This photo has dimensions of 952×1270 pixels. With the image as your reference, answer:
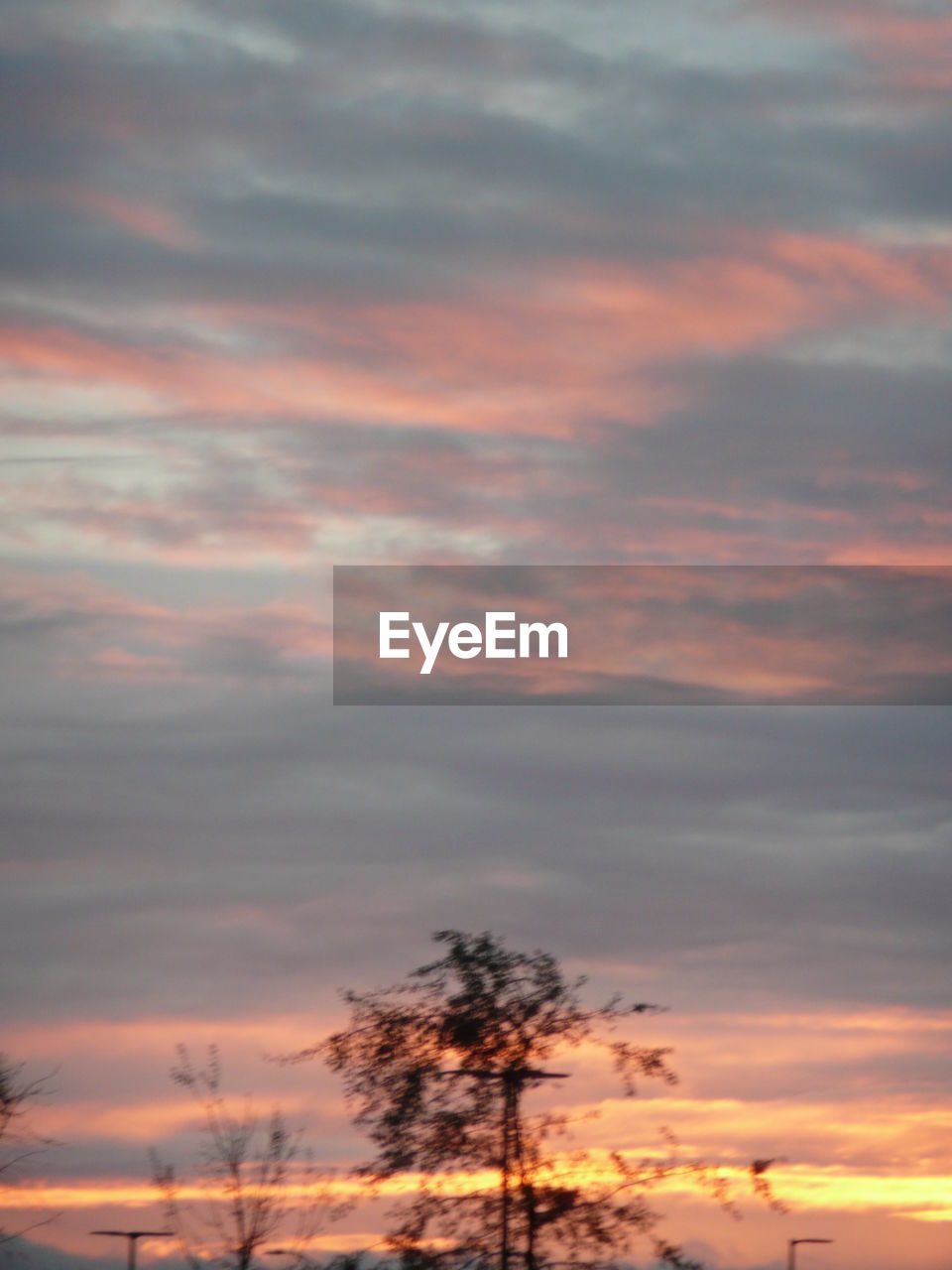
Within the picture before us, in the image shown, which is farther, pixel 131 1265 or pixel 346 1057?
pixel 131 1265

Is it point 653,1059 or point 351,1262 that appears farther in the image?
point 653,1059

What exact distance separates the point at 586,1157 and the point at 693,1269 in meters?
2.79

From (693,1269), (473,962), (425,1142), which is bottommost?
(693,1269)

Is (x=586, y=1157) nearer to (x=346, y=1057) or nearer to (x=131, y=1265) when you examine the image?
(x=346, y=1057)

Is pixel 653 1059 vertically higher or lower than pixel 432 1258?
higher

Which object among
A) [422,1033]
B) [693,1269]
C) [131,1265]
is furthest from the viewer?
[131,1265]

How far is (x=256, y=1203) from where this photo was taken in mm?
41125

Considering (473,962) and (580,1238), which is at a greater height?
(473,962)

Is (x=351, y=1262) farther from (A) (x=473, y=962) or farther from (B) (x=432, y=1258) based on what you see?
(A) (x=473, y=962)

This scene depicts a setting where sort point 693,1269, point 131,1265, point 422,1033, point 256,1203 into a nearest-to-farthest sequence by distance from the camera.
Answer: point 693,1269
point 422,1033
point 256,1203
point 131,1265

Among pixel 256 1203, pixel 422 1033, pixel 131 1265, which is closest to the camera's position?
pixel 422 1033

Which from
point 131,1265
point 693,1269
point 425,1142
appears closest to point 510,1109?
point 425,1142

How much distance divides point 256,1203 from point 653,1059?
807cm

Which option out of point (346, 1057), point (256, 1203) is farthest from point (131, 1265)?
point (346, 1057)
